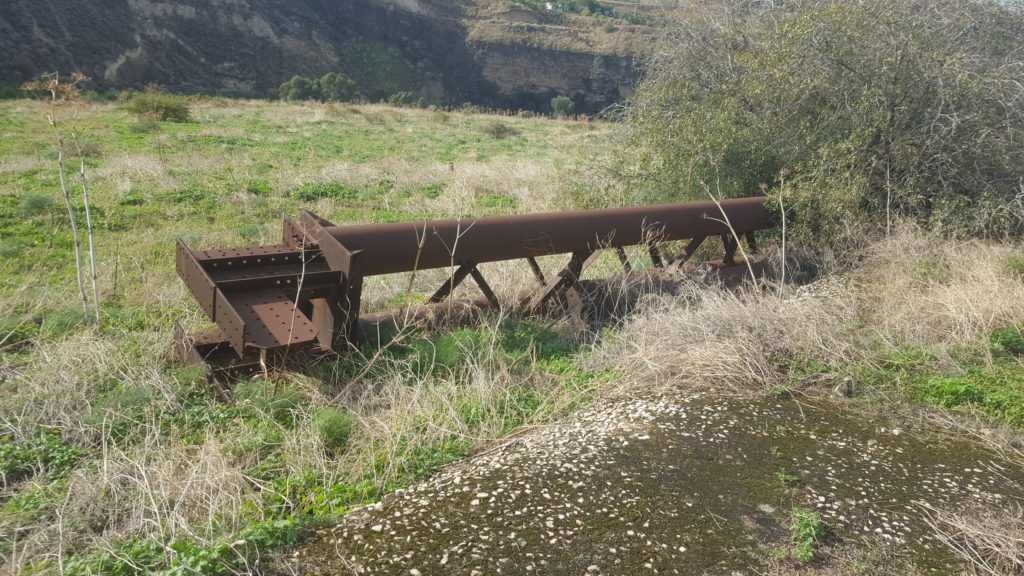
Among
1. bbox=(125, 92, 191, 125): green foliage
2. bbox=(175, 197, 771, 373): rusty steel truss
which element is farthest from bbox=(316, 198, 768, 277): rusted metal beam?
bbox=(125, 92, 191, 125): green foliage

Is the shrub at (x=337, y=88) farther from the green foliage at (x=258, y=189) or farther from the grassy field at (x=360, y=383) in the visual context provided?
the grassy field at (x=360, y=383)

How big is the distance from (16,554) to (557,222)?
4018 mm

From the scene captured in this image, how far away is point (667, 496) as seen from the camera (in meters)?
3.13

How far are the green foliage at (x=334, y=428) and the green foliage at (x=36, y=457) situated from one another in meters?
1.28

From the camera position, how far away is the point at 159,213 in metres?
9.36

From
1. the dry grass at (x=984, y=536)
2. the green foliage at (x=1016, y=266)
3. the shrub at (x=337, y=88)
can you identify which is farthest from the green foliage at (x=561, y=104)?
the dry grass at (x=984, y=536)

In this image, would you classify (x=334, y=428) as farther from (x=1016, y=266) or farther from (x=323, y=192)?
(x=323, y=192)

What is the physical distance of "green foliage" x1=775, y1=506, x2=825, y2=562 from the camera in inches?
107

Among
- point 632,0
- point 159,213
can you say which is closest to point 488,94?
point 632,0

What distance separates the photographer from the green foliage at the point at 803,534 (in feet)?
8.88

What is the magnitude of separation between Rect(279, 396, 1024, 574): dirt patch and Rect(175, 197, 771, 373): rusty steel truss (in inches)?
62.9

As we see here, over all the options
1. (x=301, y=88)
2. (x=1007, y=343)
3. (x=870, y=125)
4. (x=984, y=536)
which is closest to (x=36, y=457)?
(x=984, y=536)

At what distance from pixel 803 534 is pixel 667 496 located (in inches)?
23.6

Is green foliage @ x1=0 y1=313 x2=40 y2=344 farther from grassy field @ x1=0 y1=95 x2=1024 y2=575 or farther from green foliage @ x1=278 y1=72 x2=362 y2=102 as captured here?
green foliage @ x1=278 y1=72 x2=362 y2=102
